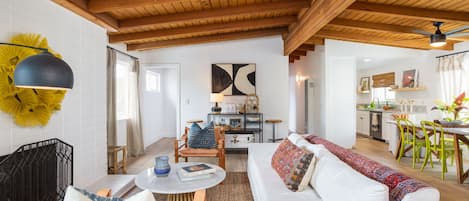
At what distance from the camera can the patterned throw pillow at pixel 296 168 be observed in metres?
1.92

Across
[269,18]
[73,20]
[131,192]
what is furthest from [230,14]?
[131,192]

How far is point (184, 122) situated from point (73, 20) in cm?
322

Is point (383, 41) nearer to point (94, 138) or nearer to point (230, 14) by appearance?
point (230, 14)

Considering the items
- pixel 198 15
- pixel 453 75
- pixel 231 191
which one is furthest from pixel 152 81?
pixel 453 75

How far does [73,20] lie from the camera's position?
278 cm

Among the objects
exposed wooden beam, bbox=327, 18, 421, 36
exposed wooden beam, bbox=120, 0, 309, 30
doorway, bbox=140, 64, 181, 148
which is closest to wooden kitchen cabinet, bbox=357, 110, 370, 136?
exposed wooden beam, bbox=327, 18, 421, 36

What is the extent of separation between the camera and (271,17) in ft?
14.4

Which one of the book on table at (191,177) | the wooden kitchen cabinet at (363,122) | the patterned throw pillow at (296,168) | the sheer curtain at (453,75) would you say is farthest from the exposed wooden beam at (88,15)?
the wooden kitchen cabinet at (363,122)

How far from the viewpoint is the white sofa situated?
4.15 feet

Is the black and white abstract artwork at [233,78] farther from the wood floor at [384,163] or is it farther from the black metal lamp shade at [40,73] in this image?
the black metal lamp shade at [40,73]

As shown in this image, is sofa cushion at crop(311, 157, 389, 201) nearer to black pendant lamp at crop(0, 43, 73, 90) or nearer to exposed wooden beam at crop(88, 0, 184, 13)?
black pendant lamp at crop(0, 43, 73, 90)

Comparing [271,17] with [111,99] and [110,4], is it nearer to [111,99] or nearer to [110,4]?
[110,4]

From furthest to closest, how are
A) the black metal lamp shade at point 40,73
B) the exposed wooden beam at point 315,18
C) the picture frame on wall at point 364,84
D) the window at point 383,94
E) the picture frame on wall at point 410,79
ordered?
the picture frame on wall at point 364,84 → the window at point 383,94 → the picture frame on wall at point 410,79 → the exposed wooden beam at point 315,18 → the black metal lamp shade at point 40,73

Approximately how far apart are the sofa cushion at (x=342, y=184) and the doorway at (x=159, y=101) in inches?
167
